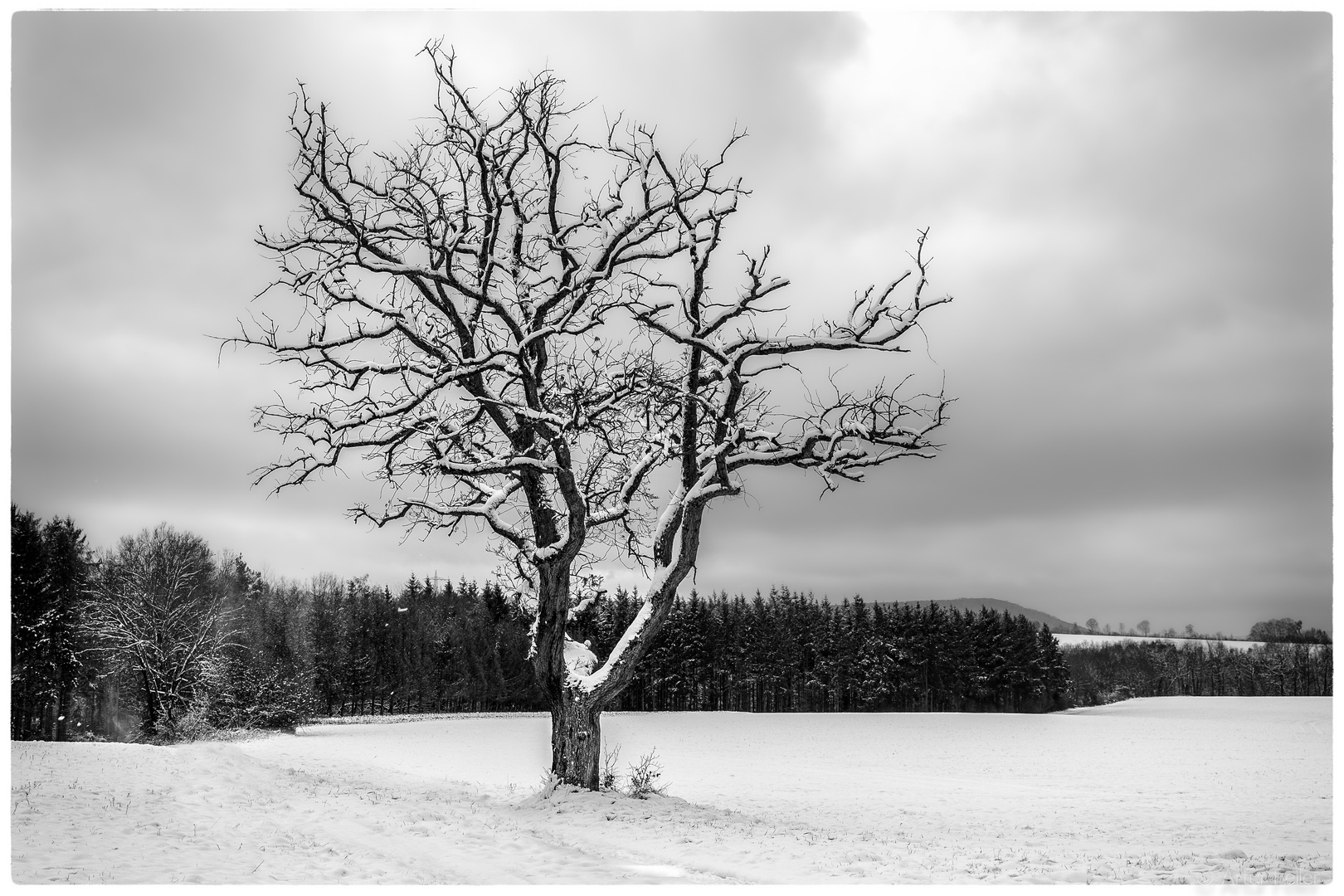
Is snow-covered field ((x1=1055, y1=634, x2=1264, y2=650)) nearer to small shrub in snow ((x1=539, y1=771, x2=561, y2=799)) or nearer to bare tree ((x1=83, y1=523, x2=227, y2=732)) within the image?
bare tree ((x1=83, y1=523, x2=227, y2=732))

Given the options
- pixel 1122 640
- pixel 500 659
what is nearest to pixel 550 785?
pixel 500 659

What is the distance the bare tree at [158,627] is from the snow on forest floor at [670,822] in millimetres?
6569

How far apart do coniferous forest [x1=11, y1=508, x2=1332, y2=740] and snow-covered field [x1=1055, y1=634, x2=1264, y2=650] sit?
→ 69.6ft

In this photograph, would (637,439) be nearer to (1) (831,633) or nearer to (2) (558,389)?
(2) (558,389)

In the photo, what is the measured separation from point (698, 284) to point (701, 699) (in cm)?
7472

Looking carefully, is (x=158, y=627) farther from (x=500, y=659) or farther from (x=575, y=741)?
(x=500, y=659)

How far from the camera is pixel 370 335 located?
11.9m

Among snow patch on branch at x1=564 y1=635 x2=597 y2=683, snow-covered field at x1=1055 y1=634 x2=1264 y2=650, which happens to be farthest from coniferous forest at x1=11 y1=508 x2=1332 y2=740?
snow patch on branch at x1=564 y1=635 x2=597 y2=683

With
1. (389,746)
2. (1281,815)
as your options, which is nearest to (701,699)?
(389,746)

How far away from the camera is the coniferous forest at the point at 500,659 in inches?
1551
